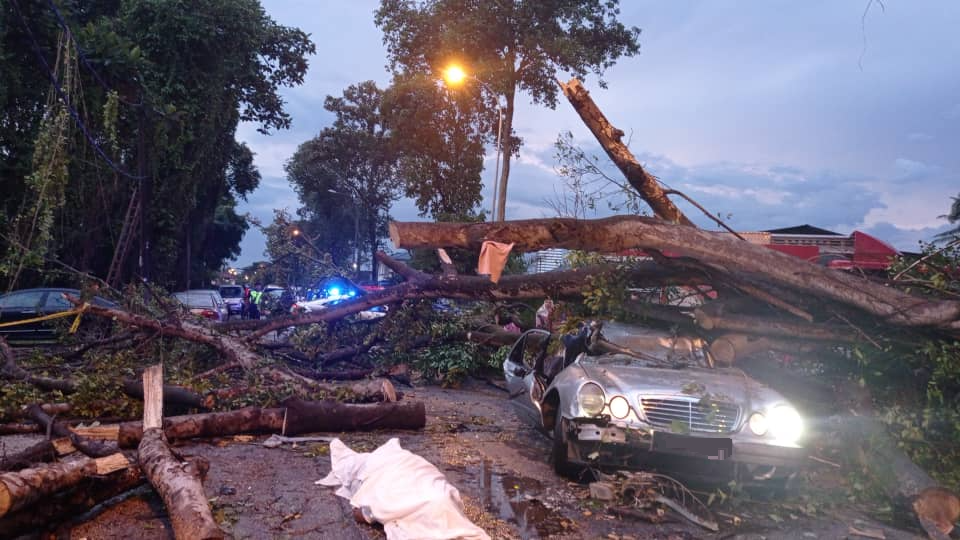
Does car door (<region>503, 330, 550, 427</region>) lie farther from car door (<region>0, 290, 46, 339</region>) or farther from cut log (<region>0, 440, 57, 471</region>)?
car door (<region>0, 290, 46, 339</region>)

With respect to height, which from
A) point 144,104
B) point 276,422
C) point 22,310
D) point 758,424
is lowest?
point 276,422

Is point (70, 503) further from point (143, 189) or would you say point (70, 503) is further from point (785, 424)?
point (143, 189)

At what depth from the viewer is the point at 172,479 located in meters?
4.85

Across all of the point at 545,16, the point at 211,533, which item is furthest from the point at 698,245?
the point at 545,16

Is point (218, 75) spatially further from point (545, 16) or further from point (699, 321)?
point (699, 321)

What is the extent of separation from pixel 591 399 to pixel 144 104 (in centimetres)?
1618

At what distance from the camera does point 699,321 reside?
7.93 meters

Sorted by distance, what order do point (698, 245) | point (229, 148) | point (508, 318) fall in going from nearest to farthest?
point (698, 245) < point (508, 318) < point (229, 148)

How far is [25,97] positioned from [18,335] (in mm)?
6265

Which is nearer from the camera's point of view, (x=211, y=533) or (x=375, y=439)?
(x=211, y=533)

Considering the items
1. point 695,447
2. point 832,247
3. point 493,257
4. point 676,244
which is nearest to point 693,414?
point 695,447

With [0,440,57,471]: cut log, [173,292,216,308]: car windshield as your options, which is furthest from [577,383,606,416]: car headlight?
[173,292,216,308]: car windshield

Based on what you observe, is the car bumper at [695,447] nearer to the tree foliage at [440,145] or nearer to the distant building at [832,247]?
the distant building at [832,247]

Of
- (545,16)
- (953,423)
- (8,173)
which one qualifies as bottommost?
(953,423)
